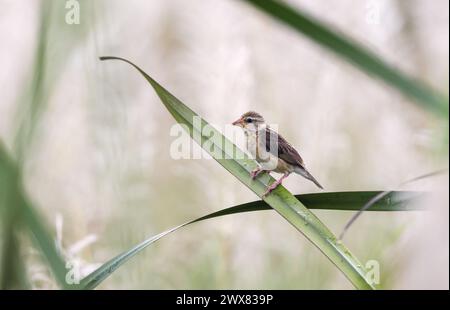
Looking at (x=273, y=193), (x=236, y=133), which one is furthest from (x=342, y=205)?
(x=236, y=133)

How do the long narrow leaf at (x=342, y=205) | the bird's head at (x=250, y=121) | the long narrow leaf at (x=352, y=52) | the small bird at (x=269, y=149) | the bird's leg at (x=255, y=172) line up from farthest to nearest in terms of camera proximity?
the bird's head at (x=250, y=121)
the small bird at (x=269, y=149)
the bird's leg at (x=255, y=172)
the long narrow leaf at (x=342, y=205)
the long narrow leaf at (x=352, y=52)

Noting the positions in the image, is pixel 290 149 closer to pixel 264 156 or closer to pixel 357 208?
pixel 264 156

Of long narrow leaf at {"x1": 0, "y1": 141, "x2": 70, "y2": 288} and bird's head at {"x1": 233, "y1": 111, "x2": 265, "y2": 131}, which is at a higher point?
bird's head at {"x1": 233, "y1": 111, "x2": 265, "y2": 131}

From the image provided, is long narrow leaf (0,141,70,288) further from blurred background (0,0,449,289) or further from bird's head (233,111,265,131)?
bird's head (233,111,265,131)

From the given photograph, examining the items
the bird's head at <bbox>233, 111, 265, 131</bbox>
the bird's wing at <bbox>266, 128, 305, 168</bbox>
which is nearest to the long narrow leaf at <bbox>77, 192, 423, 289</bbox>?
the bird's wing at <bbox>266, 128, 305, 168</bbox>

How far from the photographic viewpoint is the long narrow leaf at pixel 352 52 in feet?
2.67

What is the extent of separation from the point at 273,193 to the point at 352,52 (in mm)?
615

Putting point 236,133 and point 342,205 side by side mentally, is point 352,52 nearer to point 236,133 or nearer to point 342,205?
point 342,205

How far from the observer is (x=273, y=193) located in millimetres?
1405

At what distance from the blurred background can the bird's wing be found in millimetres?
169

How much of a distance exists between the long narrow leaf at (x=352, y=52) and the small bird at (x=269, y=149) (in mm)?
1467

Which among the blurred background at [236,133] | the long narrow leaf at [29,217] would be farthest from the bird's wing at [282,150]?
the long narrow leaf at [29,217]

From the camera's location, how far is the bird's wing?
2.45 meters

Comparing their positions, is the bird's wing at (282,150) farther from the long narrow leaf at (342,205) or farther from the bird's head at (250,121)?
the long narrow leaf at (342,205)
